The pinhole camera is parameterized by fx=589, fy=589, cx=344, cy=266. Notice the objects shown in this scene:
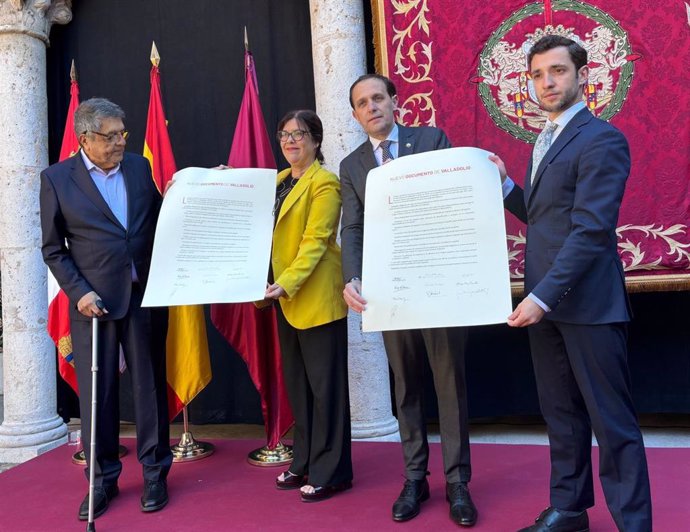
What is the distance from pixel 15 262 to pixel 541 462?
3.21 meters

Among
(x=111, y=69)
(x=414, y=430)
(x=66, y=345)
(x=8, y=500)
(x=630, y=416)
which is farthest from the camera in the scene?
(x=111, y=69)

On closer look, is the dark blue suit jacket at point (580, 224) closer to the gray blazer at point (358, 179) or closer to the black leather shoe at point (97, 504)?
the gray blazer at point (358, 179)

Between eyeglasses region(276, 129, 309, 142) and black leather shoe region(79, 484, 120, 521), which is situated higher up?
eyeglasses region(276, 129, 309, 142)

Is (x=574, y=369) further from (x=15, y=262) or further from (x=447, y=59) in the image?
(x=15, y=262)

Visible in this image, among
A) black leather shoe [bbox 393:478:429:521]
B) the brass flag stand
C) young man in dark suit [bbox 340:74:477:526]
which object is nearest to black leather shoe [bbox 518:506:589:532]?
young man in dark suit [bbox 340:74:477:526]

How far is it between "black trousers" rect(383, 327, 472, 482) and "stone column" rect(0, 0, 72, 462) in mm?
2572

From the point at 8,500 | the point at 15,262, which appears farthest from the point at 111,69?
the point at 8,500

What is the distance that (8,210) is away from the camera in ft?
11.9

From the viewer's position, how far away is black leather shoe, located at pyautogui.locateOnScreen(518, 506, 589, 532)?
5.96ft

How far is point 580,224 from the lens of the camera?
5.20 feet

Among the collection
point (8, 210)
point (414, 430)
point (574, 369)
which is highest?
point (8, 210)

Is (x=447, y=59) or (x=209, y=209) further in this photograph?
(x=447, y=59)

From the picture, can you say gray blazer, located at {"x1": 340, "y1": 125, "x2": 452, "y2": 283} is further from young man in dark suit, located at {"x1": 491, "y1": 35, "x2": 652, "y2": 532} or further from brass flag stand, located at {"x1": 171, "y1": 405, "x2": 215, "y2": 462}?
brass flag stand, located at {"x1": 171, "y1": 405, "x2": 215, "y2": 462}

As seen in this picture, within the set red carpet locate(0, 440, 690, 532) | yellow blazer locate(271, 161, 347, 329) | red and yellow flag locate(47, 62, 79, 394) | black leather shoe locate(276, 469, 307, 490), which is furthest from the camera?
red and yellow flag locate(47, 62, 79, 394)
